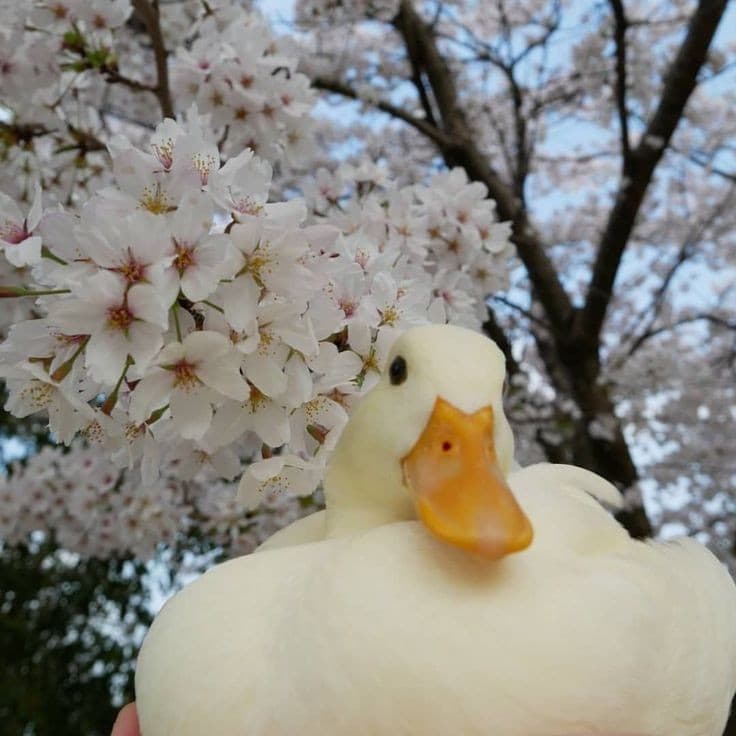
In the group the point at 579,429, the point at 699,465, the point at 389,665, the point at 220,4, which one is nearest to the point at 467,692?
the point at 389,665

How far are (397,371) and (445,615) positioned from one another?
0.70 ft

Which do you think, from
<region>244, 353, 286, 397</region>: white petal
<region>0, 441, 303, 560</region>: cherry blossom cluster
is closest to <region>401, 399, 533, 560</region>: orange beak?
<region>244, 353, 286, 397</region>: white petal

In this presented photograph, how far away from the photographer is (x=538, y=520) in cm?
62

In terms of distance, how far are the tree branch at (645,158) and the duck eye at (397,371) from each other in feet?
7.12

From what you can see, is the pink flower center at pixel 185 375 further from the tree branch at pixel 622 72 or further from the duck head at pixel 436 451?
the tree branch at pixel 622 72

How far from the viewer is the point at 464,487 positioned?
569 mm

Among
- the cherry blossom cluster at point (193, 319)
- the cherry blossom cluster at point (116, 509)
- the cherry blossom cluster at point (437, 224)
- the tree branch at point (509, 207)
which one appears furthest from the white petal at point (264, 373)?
the tree branch at point (509, 207)

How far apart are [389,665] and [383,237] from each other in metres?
0.98

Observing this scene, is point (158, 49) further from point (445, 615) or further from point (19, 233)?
point (445, 615)

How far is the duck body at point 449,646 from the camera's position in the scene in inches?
20.1

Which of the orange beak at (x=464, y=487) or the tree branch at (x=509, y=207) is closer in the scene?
the orange beak at (x=464, y=487)

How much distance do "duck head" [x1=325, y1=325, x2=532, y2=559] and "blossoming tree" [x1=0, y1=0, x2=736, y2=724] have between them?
0.35 ft

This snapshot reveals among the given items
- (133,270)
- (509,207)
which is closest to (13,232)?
(133,270)

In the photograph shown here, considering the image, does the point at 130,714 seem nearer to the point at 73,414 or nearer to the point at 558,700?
the point at 73,414
